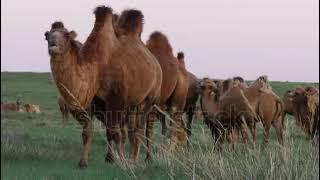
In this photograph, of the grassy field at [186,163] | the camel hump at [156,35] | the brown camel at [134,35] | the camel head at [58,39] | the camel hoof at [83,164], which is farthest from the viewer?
the camel hump at [156,35]

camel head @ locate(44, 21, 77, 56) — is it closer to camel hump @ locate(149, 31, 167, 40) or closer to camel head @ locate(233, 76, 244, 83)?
camel hump @ locate(149, 31, 167, 40)

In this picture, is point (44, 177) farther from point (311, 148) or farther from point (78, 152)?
point (78, 152)

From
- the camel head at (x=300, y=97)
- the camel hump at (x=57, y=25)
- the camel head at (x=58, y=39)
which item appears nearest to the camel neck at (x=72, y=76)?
the camel head at (x=58, y=39)

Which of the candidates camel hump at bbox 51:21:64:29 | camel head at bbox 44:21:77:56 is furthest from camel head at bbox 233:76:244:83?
camel hump at bbox 51:21:64:29

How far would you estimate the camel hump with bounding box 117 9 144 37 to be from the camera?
11.5 meters

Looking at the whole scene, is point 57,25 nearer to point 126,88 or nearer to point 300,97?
point 126,88

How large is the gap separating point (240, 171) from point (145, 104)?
5231mm

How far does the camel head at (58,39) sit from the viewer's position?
827 cm

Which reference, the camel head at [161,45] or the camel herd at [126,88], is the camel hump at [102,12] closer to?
the camel herd at [126,88]

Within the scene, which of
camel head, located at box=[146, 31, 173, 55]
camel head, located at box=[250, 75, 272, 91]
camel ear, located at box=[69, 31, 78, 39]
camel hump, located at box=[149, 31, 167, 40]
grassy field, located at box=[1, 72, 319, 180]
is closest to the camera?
grassy field, located at box=[1, 72, 319, 180]

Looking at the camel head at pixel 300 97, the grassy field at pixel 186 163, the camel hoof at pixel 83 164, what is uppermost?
the camel head at pixel 300 97

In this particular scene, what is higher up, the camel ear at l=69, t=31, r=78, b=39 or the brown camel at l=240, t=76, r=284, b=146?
the camel ear at l=69, t=31, r=78, b=39

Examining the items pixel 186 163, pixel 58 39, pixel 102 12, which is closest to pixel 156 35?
pixel 102 12

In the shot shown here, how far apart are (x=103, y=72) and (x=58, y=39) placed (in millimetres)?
1512
